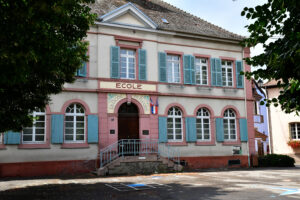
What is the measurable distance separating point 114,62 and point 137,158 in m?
4.77

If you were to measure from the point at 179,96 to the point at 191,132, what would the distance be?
2.00 metres

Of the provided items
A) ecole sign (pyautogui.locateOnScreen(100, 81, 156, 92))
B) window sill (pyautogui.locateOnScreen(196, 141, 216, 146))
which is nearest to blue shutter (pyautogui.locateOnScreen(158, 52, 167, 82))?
ecole sign (pyautogui.locateOnScreen(100, 81, 156, 92))

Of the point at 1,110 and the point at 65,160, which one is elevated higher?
the point at 1,110

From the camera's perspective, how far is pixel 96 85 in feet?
47.8

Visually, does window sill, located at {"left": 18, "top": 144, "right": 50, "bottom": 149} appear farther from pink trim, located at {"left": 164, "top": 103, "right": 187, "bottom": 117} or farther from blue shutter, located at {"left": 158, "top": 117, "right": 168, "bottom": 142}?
pink trim, located at {"left": 164, "top": 103, "right": 187, "bottom": 117}

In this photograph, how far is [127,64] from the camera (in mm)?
15578

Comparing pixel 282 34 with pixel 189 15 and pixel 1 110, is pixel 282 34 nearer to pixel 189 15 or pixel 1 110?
pixel 1 110

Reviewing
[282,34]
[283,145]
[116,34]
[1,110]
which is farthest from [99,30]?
[283,145]

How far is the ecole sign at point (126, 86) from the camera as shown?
14758 mm

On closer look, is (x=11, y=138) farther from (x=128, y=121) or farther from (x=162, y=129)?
(x=162, y=129)

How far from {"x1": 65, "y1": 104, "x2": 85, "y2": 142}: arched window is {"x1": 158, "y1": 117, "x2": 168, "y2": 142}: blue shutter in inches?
149

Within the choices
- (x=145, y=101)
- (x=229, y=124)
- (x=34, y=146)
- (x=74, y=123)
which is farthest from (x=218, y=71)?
(x=34, y=146)

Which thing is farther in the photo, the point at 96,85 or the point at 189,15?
the point at 189,15

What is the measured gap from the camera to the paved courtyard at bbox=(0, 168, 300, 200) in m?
8.35
